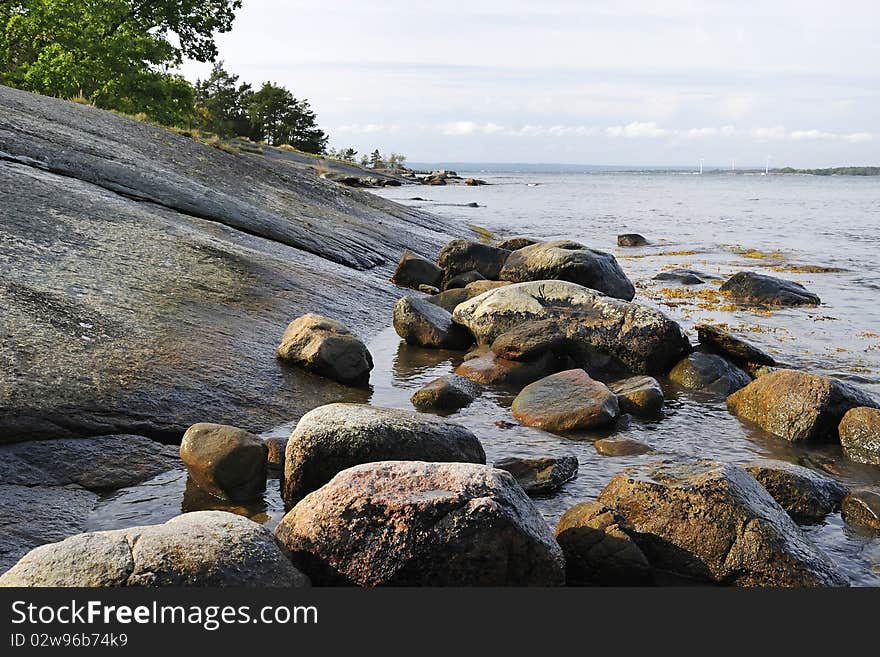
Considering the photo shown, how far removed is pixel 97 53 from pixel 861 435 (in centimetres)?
3398

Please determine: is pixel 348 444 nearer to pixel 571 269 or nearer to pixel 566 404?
pixel 566 404

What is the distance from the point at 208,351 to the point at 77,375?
167cm

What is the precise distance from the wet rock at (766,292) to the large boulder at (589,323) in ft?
23.3

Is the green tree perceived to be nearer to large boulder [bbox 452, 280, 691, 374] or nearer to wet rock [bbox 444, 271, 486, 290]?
wet rock [bbox 444, 271, 486, 290]

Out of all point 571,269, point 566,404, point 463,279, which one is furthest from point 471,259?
point 566,404

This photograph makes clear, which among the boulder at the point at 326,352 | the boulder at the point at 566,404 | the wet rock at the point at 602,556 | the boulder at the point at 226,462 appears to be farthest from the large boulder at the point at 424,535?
the boulder at the point at 326,352

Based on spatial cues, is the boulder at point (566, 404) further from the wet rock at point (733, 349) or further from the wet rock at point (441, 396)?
the wet rock at point (733, 349)

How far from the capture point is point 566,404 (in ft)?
27.3

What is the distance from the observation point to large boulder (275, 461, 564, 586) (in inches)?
181

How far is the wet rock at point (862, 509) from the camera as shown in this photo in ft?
20.1

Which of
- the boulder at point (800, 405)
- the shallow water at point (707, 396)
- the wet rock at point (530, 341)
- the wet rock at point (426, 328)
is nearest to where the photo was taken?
the shallow water at point (707, 396)

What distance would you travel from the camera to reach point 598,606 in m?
4.19

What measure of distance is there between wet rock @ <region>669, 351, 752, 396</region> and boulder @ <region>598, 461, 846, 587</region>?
4190 mm

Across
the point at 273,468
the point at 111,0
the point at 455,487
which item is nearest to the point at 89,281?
the point at 273,468
